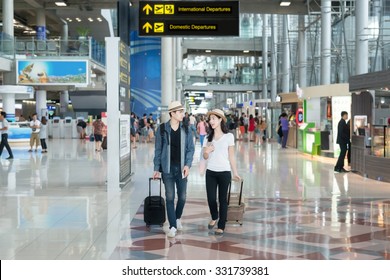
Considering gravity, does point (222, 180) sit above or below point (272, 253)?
above

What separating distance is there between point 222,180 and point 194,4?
6.89m

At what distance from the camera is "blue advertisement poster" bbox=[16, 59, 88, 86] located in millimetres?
34406

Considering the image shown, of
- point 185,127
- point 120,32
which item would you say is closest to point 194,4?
point 120,32

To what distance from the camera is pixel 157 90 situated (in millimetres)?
44531

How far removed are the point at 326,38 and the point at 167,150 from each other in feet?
79.3

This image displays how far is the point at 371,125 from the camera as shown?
14.9 meters

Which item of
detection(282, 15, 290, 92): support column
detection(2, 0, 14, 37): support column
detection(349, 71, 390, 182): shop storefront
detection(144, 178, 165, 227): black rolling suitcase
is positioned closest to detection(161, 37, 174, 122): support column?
detection(2, 0, 14, 37): support column

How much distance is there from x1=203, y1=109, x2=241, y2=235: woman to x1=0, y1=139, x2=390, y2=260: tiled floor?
0.48m

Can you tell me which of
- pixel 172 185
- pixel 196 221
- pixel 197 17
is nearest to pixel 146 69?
pixel 197 17

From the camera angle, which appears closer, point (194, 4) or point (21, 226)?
point (21, 226)

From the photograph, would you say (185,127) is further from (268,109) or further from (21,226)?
(268,109)

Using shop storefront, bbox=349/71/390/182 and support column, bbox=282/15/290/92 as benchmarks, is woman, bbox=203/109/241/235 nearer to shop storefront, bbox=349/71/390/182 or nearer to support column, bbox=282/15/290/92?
shop storefront, bbox=349/71/390/182

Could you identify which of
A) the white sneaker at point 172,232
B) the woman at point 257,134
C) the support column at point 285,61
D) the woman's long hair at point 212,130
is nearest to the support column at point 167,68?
the woman at point 257,134
